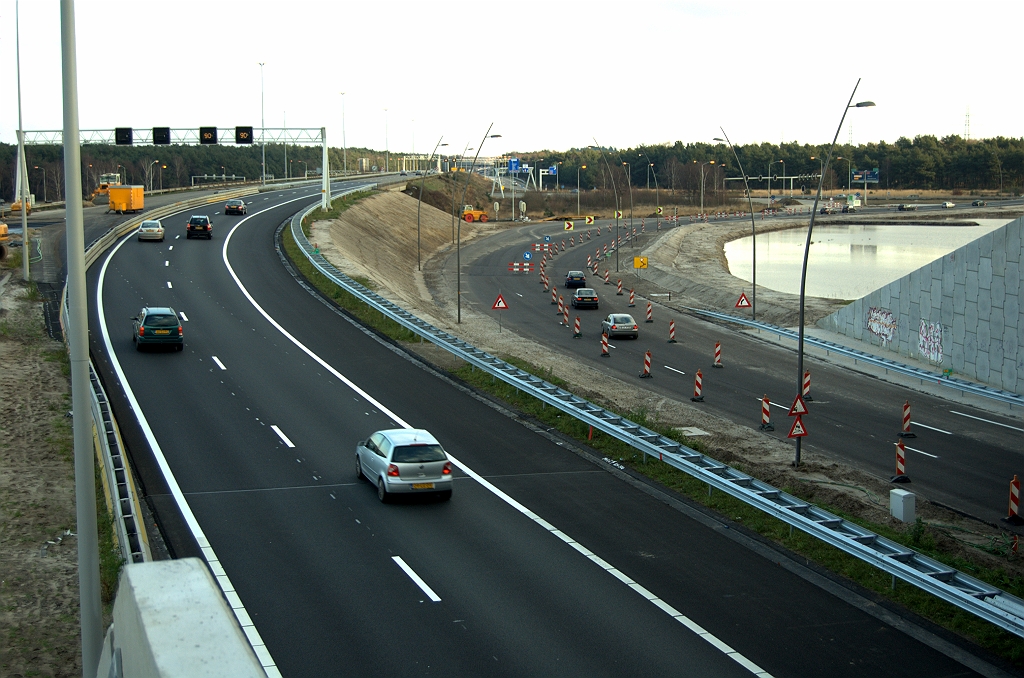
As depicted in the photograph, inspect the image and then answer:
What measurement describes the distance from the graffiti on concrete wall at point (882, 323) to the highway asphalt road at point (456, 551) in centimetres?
2354

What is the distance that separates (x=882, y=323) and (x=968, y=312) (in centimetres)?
689

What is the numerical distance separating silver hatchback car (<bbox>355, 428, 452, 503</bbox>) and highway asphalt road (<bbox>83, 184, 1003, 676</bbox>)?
1.45 feet

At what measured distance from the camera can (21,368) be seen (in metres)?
31.1

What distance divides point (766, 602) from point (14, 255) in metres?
47.7

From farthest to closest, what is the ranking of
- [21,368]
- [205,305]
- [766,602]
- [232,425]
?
[205,305] < [21,368] < [232,425] < [766,602]

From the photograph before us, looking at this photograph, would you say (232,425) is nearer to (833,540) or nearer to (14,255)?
(833,540)

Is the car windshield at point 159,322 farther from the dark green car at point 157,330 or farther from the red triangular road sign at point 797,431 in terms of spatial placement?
the red triangular road sign at point 797,431

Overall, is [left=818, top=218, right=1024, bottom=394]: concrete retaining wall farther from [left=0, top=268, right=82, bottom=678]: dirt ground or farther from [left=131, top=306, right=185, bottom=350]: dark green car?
[left=0, top=268, right=82, bottom=678]: dirt ground

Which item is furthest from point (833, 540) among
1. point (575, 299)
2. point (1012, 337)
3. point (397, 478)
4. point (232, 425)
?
point (575, 299)

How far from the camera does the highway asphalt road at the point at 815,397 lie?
25.6 metres

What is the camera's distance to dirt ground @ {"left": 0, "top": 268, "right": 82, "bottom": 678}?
565 inches

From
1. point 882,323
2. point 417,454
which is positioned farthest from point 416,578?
point 882,323

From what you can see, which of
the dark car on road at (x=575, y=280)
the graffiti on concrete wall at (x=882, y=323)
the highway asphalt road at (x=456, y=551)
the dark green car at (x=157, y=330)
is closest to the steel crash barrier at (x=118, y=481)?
the highway asphalt road at (x=456, y=551)

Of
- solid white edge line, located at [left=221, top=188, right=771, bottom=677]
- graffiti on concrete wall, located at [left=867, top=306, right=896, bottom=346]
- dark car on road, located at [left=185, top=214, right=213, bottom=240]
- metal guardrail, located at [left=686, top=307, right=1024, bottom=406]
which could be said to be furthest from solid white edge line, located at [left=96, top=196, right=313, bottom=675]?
graffiti on concrete wall, located at [left=867, top=306, right=896, bottom=346]
